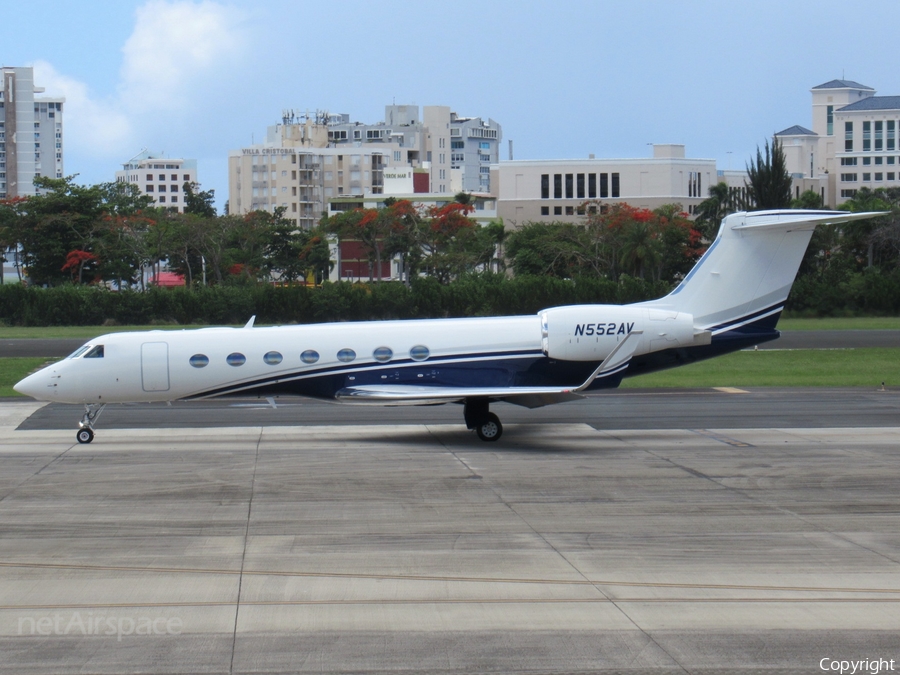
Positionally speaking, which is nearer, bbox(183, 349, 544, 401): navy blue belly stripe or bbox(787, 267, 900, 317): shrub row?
bbox(183, 349, 544, 401): navy blue belly stripe

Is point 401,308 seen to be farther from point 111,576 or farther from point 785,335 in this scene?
point 111,576

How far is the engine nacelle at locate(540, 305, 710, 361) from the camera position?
23078 mm

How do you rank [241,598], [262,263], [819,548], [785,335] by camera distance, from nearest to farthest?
[241,598]
[819,548]
[785,335]
[262,263]

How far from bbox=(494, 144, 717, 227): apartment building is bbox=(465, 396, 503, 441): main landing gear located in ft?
321

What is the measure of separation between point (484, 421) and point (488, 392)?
1220 millimetres

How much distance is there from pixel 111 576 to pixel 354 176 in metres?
166

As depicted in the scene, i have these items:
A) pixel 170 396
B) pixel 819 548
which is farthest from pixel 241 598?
pixel 170 396

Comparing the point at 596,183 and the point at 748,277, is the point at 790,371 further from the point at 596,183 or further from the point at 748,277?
the point at 596,183

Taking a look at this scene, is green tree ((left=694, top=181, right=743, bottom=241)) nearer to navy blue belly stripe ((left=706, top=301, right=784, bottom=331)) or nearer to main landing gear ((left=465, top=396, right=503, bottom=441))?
navy blue belly stripe ((left=706, top=301, right=784, bottom=331))

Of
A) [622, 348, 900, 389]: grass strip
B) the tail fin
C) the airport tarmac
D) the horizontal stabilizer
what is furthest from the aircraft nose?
[622, 348, 900, 389]: grass strip

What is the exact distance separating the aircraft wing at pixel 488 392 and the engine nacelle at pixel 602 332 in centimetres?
35

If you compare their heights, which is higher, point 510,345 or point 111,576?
point 510,345

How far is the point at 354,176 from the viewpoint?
17500 centimetres

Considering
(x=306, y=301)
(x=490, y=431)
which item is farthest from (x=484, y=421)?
(x=306, y=301)
